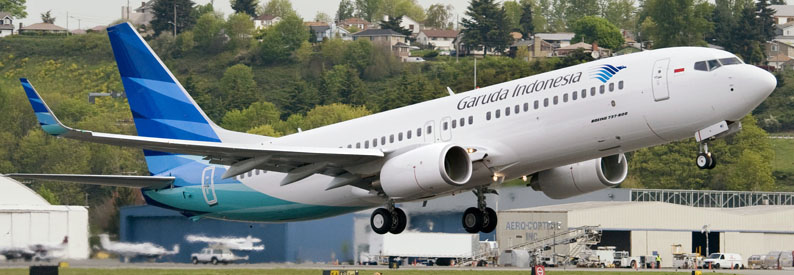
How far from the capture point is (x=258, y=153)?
41.6m

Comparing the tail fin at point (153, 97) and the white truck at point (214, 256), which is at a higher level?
the tail fin at point (153, 97)

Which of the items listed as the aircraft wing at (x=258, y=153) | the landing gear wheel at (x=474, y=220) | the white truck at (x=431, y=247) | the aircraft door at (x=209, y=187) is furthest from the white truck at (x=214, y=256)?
the landing gear wheel at (x=474, y=220)

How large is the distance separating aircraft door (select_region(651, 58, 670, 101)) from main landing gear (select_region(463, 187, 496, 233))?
26.6 feet

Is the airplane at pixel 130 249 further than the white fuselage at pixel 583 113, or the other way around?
the airplane at pixel 130 249

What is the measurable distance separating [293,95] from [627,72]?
144 metres

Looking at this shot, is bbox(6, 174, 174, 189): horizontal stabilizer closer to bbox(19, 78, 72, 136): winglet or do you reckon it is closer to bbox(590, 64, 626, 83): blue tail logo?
bbox(19, 78, 72, 136): winglet

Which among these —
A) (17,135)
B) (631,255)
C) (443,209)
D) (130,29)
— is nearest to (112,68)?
(17,135)

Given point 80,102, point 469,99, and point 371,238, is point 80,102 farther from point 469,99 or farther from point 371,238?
point 469,99

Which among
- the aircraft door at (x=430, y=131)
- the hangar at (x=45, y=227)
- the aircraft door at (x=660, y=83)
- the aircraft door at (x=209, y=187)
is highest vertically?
the aircraft door at (x=660, y=83)

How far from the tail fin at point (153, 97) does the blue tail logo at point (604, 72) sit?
50.8 feet

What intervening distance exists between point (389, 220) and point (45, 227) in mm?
21860

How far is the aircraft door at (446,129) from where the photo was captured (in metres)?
42.1

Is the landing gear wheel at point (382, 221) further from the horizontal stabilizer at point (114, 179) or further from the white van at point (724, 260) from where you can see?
the white van at point (724, 260)

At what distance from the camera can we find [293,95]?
181 metres
